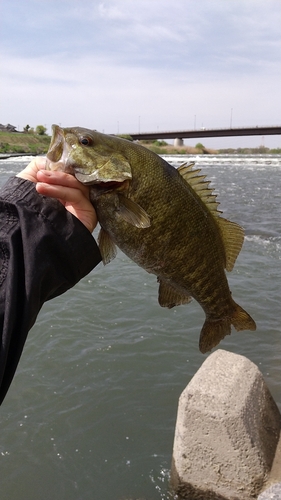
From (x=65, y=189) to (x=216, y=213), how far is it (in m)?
1.04

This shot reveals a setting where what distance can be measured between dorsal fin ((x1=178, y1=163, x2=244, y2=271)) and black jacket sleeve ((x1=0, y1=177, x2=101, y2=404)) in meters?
0.86

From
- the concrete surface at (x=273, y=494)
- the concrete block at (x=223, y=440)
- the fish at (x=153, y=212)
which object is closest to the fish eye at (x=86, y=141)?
the fish at (x=153, y=212)

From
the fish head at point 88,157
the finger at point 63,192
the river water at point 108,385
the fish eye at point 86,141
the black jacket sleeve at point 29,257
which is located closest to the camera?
the black jacket sleeve at point 29,257

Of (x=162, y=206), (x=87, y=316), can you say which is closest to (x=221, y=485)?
(x=162, y=206)

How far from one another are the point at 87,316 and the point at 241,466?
5183 millimetres

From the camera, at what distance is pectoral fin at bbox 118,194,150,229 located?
7.75 ft

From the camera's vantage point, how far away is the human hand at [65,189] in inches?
84.8

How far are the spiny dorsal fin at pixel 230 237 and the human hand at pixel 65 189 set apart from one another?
915 millimetres

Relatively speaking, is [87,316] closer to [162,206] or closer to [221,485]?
[221,485]

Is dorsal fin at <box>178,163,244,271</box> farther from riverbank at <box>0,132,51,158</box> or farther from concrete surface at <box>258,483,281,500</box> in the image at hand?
riverbank at <box>0,132,51,158</box>

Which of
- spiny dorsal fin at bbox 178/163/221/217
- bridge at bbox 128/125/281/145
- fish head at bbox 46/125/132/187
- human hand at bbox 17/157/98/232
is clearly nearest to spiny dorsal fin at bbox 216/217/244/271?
spiny dorsal fin at bbox 178/163/221/217

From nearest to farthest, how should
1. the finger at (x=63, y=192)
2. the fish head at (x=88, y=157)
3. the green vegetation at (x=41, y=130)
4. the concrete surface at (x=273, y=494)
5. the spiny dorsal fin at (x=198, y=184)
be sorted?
1. the finger at (x=63, y=192)
2. the fish head at (x=88, y=157)
3. the spiny dorsal fin at (x=198, y=184)
4. the concrete surface at (x=273, y=494)
5. the green vegetation at (x=41, y=130)

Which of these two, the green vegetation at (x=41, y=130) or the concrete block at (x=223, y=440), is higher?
the green vegetation at (x=41, y=130)

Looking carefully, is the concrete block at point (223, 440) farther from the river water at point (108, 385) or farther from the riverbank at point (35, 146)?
the riverbank at point (35, 146)
